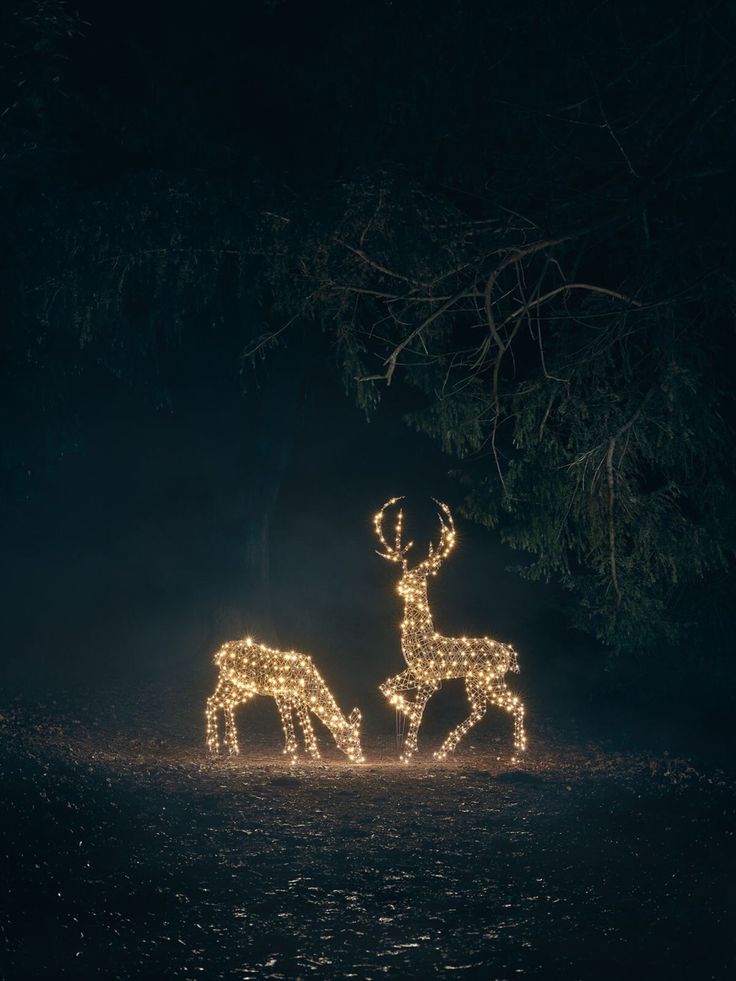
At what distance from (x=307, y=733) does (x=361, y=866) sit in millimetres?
2479

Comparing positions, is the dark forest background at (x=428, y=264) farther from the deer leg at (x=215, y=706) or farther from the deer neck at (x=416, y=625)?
the deer leg at (x=215, y=706)

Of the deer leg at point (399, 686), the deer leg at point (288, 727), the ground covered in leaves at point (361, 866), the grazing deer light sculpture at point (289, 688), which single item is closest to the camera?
the ground covered in leaves at point (361, 866)

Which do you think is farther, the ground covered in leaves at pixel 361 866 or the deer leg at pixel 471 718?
the deer leg at pixel 471 718

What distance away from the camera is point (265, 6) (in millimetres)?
10430

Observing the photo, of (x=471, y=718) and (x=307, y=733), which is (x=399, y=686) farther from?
(x=307, y=733)

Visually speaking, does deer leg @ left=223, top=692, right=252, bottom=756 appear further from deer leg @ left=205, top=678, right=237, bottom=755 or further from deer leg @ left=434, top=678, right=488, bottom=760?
deer leg @ left=434, top=678, right=488, bottom=760

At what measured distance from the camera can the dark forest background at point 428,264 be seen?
8516 mm

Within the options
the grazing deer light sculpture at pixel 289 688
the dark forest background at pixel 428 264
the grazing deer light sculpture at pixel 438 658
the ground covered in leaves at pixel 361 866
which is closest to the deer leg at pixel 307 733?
the grazing deer light sculpture at pixel 289 688

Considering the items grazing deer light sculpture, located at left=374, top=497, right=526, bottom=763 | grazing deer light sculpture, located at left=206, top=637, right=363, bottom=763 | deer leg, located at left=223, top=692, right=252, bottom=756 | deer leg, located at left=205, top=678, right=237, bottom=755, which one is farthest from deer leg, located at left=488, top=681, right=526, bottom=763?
deer leg, located at left=205, top=678, right=237, bottom=755

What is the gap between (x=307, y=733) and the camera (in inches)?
347

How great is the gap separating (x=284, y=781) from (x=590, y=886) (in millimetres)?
2578

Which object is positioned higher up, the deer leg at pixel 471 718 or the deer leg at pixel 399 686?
the deer leg at pixel 399 686

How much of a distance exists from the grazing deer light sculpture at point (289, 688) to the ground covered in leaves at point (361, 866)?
0.72 ft

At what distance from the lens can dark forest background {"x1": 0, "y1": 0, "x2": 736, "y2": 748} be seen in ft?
27.9
